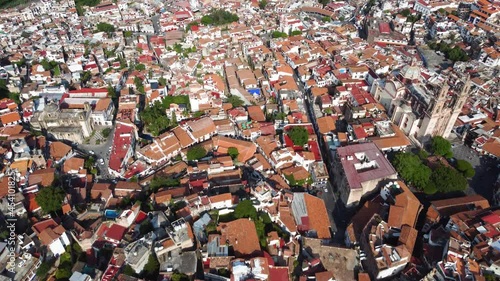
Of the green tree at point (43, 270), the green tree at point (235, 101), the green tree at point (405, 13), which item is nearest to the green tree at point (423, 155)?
the green tree at point (235, 101)

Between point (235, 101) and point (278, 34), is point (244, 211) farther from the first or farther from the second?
point (278, 34)

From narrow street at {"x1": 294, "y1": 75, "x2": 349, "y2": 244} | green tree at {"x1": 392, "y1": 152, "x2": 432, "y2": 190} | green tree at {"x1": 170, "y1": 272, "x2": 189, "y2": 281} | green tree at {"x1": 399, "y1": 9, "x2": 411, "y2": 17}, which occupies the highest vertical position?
green tree at {"x1": 399, "y1": 9, "x2": 411, "y2": 17}

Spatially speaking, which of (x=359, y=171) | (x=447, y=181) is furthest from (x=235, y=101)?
(x=447, y=181)

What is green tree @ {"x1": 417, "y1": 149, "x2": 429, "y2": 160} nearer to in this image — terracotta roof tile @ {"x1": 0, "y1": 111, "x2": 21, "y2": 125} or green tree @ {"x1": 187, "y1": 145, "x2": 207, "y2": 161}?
green tree @ {"x1": 187, "y1": 145, "x2": 207, "y2": 161}

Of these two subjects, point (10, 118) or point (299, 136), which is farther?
point (10, 118)

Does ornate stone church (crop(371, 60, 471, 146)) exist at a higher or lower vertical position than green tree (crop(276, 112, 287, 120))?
higher

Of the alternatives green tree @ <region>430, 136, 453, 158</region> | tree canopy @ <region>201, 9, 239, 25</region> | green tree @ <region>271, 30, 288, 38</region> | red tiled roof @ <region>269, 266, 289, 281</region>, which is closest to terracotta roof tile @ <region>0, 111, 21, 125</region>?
red tiled roof @ <region>269, 266, 289, 281</region>

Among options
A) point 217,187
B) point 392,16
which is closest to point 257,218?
point 217,187
